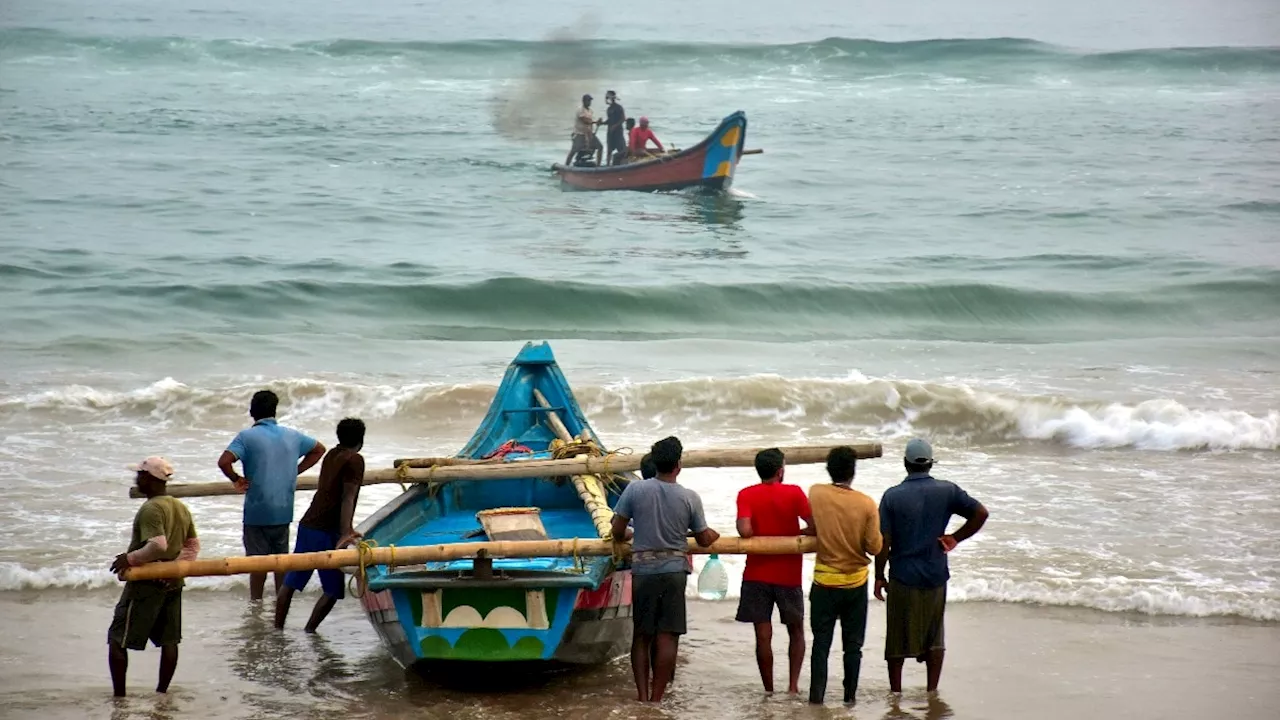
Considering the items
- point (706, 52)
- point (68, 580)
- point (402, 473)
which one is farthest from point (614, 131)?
point (706, 52)

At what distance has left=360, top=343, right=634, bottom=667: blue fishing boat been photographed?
614 cm

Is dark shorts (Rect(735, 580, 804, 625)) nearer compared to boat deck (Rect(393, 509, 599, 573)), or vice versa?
dark shorts (Rect(735, 580, 804, 625))

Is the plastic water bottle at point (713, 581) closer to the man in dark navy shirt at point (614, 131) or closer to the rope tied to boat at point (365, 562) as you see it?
the rope tied to boat at point (365, 562)

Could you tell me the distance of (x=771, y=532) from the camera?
6328mm

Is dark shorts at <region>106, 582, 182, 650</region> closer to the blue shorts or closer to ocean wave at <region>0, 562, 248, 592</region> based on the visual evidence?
the blue shorts

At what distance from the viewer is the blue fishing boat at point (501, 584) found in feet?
20.2

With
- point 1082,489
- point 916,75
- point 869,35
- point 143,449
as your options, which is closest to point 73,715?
point 143,449

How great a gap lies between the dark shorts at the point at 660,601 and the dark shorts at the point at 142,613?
1977mm

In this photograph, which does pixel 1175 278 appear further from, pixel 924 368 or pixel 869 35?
pixel 869 35

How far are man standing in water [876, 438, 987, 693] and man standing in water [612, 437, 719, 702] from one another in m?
0.79

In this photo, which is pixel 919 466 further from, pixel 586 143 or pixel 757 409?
pixel 586 143

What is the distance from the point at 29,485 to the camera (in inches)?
421

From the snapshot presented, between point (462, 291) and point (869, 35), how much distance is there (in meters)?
39.2

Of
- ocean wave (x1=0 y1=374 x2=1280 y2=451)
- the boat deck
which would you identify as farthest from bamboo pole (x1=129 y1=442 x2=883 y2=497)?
ocean wave (x1=0 y1=374 x2=1280 y2=451)
